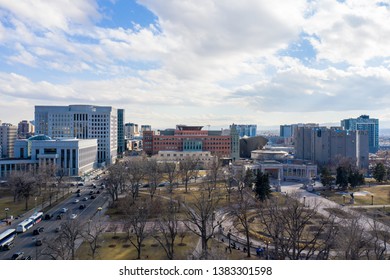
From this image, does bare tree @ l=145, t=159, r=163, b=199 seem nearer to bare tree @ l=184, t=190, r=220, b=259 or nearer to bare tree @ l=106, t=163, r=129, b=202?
bare tree @ l=106, t=163, r=129, b=202

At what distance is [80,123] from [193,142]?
1802 centimetres

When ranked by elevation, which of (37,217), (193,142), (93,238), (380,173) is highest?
(193,142)

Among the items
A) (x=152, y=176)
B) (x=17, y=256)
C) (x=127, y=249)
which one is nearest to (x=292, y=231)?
(x=127, y=249)

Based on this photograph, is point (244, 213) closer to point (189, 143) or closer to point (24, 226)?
point (24, 226)

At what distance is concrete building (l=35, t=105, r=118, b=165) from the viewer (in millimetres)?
45594

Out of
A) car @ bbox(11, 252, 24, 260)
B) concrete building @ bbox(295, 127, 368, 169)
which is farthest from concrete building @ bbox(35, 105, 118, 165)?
car @ bbox(11, 252, 24, 260)

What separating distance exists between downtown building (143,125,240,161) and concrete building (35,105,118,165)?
6.71 m

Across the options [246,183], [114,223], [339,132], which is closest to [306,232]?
[246,183]

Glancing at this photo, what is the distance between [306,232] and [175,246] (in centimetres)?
704

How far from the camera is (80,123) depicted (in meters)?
45.7

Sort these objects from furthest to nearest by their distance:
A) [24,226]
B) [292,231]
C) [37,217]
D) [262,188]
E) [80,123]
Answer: [80,123] < [262,188] < [37,217] < [24,226] < [292,231]

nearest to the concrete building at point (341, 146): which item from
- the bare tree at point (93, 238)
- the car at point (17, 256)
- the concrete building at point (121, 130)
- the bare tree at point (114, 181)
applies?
the bare tree at point (114, 181)

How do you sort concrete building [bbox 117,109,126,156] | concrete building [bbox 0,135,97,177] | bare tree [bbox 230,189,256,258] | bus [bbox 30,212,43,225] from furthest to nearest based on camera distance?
concrete building [bbox 117,109,126,156] < concrete building [bbox 0,135,97,177] < bus [bbox 30,212,43,225] < bare tree [bbox 230,189,256,258]

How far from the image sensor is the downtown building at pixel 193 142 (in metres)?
47.6
